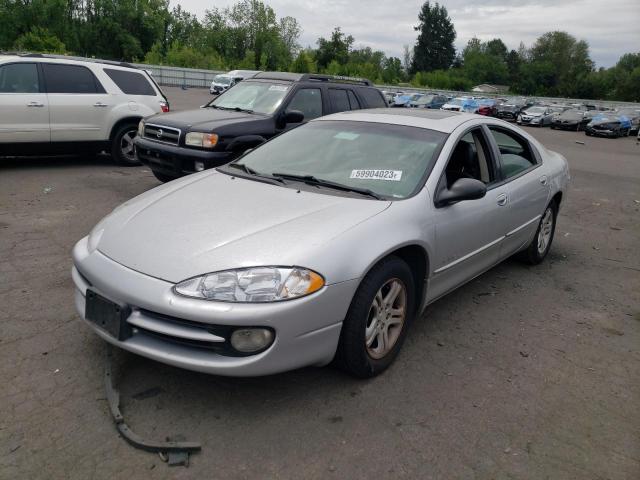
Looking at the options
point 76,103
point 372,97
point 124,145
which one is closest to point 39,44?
point 124,145

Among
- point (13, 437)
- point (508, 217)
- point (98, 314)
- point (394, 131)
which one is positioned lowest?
point (13, 437)

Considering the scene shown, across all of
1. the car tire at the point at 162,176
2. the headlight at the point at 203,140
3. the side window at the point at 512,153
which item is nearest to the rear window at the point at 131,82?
the car tire at the point at 162,176

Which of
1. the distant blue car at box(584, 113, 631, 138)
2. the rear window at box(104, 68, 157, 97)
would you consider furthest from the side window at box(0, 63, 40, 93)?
the distant blue car at box(584, 113, 631, 138)

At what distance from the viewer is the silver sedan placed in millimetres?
2725

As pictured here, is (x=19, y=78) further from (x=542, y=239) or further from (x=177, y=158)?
(x=542, y=239)

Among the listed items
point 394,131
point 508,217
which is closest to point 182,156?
point 394,131

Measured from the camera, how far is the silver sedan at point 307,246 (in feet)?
8.94

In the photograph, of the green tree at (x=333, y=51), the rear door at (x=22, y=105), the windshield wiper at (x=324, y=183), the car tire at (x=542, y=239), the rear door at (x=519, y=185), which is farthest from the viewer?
the green tree at (x=333, y=51)

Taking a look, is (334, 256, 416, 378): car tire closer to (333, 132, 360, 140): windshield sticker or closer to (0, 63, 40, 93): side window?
(333, 132, 360, 140): windshield sticker

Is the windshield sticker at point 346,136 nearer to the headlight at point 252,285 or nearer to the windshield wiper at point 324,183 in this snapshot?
the windshield wiper at point 324,183

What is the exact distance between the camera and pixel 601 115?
31.7 meters

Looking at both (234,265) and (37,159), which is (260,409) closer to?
(234,265)

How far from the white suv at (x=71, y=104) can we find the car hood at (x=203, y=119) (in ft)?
5.11

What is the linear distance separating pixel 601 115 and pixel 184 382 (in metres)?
34.0
